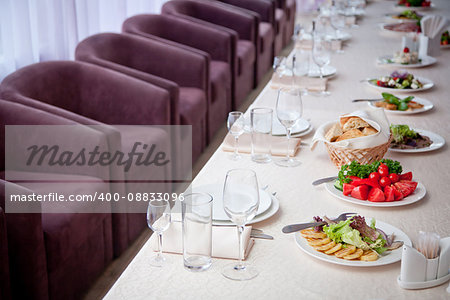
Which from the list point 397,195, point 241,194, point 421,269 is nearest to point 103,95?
point 397,195

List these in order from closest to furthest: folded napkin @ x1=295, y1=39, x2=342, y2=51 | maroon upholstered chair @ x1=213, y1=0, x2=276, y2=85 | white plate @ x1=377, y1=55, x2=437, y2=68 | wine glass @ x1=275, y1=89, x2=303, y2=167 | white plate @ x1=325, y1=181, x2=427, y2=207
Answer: white plate @ x1=325, y1=181, x2=427, y2=207
wine glass @ x1=275, y1=89, x2=303, y2=167
white plate @ x1=377, y1=55, x2=437, y2=68
folded napkin @ x1=295, y1=39, x2=342, y2=51
maroon upholstered chair @ x1=213, y1=0, x2=276, y2=85

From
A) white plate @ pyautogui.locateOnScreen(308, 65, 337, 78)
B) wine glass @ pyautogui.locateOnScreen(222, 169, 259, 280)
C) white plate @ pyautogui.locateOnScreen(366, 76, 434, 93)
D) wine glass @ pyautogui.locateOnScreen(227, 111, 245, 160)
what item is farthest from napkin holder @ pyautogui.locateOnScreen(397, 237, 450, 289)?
white plate @ pyautogui.locateOnScreen(308, 65, 337, 78)

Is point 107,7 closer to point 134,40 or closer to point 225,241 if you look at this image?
point 134,40

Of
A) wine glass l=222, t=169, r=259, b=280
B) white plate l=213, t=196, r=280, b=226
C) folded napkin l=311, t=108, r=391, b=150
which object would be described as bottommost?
white plate l=213, t=196, r=280, b=226

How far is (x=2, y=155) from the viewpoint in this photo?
247cm

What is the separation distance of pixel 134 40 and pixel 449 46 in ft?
5.99

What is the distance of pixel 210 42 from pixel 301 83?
1.70 metres

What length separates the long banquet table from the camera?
1.18 meters

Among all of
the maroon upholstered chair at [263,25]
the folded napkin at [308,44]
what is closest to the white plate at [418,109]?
the folded napkin at [308,44]

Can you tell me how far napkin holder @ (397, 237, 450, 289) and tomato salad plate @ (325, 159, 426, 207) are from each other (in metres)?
0.32

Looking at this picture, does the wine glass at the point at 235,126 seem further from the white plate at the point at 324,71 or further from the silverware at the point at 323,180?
the white plate at the point at 324,71

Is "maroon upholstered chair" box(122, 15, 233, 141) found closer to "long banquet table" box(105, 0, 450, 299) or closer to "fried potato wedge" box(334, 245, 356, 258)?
"long banquet table" box(105, 0, 450, 299)

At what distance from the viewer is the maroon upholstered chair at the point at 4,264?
1.73 meters

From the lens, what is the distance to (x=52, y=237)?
2.02 m
